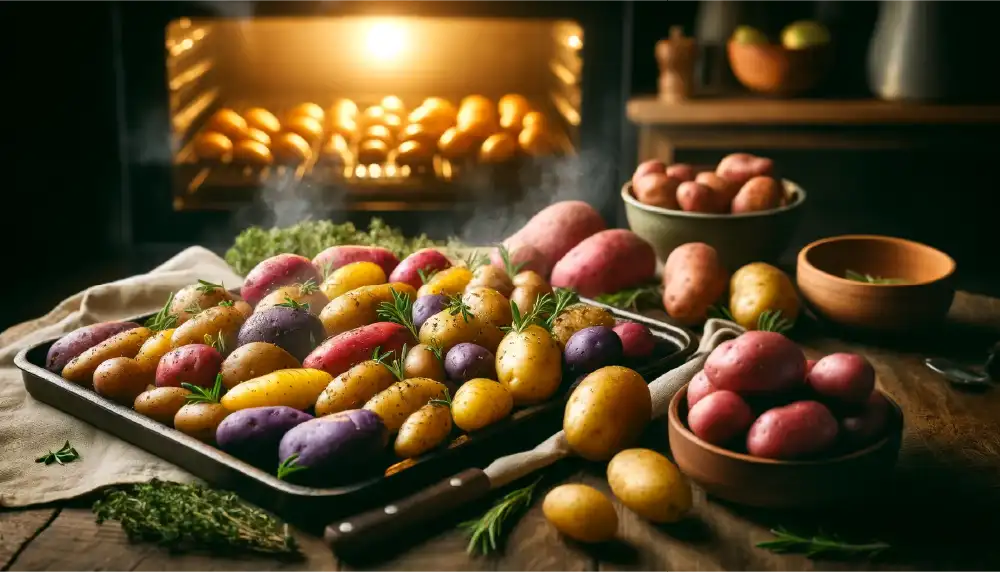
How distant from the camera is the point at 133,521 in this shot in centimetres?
100

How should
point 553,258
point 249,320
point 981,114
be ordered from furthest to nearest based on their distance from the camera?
point 981,114, point 553,258, point 249,320

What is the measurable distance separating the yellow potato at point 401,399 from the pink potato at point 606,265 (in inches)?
25.2

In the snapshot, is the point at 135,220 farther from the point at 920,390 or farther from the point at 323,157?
the point at 920,390

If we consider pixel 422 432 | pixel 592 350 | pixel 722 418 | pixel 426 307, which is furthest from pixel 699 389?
pixel 426 307

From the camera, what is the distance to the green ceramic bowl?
1773 millimetres

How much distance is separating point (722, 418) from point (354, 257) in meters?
0.75

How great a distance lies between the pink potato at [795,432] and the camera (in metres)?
1.00

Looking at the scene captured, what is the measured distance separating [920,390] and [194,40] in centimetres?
231

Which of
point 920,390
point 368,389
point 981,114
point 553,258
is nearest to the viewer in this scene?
point 368,389

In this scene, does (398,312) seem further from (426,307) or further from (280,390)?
(280,390)

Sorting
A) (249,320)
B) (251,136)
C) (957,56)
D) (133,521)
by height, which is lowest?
(133,521)

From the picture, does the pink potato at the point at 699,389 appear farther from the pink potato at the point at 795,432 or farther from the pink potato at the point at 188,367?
the pink potato at the point at 188,367

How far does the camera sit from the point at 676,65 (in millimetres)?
2752

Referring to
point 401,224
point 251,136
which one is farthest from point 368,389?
point 251,136
